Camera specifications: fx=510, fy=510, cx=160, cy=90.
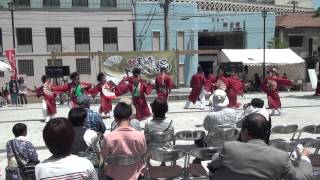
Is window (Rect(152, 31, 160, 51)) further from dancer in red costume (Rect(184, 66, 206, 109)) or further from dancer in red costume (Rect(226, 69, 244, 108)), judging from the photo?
dancer in red costume (Rect(226, 69, 244, 108))

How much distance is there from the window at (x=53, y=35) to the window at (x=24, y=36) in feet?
4.89

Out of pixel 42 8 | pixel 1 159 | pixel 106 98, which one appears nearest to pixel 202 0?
pixel 42 8

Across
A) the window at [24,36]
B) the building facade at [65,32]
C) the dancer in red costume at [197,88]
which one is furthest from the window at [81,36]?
the dancer in red costume at [197,88]

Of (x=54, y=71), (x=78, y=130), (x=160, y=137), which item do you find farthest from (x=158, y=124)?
(x=54, y=71)

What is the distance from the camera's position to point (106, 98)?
50.6ft

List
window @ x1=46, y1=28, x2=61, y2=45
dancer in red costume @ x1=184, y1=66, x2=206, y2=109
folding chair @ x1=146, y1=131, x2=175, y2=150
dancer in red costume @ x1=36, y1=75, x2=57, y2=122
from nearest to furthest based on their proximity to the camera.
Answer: folding chair @ x1=146, y1=131, x2=175, y2=150 → dancer in red costume @ x1=36, y1=75, x2=57, y2=122 → dancer in red costume @ x1=184, y1=66, x2=206, y2=109 → window @ x1=46, y1=28, x2=61, y2=45

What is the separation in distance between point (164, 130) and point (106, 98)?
9074mm

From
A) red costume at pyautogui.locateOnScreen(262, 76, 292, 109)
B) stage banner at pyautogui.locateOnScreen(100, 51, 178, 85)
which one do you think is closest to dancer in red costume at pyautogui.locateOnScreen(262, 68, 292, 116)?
red costume at pyautogui.locateOnScreen(262, 76, 292, 109)

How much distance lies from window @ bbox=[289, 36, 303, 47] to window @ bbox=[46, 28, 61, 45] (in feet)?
74.7

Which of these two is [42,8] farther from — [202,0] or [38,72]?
[202,0]

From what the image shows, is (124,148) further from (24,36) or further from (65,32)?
(65,32)

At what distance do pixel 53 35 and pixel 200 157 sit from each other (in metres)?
39.7

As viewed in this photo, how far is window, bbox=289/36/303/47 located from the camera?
167 ft

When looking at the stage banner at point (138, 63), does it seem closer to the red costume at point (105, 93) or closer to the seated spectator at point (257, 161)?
the red costume at point (105, 93)
